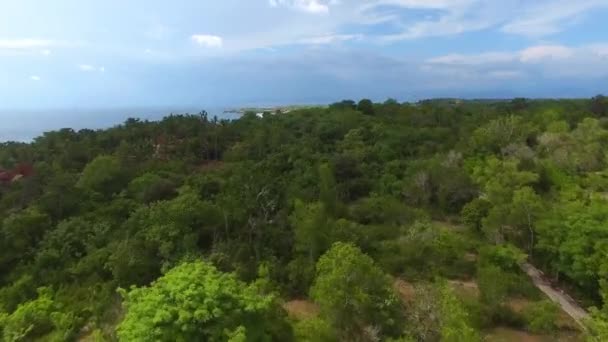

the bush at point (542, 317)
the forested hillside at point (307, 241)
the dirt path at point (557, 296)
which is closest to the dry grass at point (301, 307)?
the forested hillside at point (307, 241)

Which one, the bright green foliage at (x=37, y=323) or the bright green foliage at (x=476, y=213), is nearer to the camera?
the bright green foliage at (x=37, y=323)

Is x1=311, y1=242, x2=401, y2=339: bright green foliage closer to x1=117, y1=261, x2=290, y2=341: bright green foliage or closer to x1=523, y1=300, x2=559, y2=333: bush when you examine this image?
x1=117, y1=261, x2=290, y2=341: bright green foliage

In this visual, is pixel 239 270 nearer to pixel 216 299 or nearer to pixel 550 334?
pixel 216 299

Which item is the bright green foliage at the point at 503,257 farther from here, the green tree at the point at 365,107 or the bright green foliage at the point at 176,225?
the green tree at the point at 365,107

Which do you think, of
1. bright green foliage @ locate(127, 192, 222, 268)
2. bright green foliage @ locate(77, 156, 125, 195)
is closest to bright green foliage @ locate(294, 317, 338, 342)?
bright green foliage @ locate(127, 192, 222, 268)

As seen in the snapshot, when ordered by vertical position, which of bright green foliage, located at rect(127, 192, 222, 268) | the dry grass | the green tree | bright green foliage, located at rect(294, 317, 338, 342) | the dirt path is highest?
the green tree
